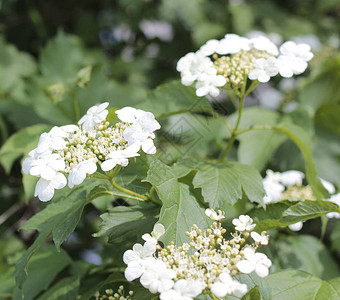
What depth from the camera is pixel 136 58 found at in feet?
8.96

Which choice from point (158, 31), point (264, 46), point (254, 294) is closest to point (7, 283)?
point (254, 294)

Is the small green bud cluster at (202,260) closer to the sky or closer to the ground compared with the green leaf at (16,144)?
closer to the sky

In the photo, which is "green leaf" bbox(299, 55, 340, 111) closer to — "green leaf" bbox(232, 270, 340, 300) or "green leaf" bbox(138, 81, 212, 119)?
"green leaf" bbox(138, 81, 212, 119)

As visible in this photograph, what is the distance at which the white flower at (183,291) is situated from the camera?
78 centimetres

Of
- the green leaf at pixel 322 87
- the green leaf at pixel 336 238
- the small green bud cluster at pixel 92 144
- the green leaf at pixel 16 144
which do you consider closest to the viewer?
the small green bud cluster at pixel 92 144

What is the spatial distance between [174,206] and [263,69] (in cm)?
46

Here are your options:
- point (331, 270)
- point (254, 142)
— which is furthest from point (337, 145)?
point (331, 270)

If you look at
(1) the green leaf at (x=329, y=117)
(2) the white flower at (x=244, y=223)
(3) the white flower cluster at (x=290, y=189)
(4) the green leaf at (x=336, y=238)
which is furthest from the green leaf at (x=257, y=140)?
(2) the white flower at (x=244, y=223)

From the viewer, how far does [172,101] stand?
1.41m

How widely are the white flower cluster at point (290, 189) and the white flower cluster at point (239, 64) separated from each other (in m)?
0.39

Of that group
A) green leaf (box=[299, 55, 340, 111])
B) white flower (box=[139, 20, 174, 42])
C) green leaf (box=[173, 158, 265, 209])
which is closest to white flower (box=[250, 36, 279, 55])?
green leaf (box=[173, 158, 265, 209])

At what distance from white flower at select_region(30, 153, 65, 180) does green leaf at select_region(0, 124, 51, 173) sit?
2.38 feet

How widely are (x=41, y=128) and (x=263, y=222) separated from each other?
1.06 metres

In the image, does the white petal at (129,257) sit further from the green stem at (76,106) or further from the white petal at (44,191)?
the green stem at (76,106)
